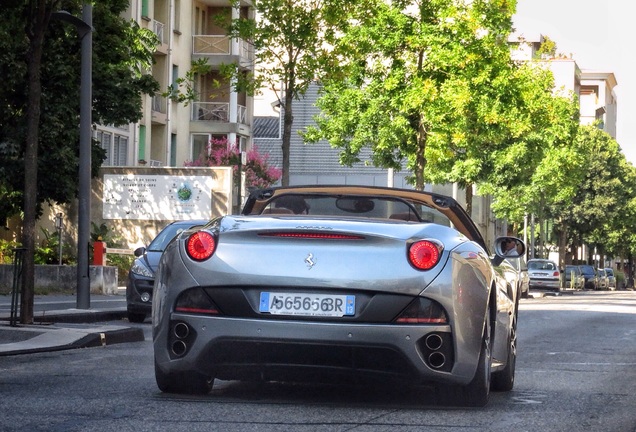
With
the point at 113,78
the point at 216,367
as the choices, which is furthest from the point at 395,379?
the point at 113,78

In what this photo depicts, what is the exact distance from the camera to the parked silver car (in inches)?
2694

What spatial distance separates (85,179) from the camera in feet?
73.8

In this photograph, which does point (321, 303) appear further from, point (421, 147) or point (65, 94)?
point (421, 147)

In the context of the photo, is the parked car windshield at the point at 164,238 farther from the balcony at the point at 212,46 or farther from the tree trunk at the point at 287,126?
the balcony at the point at 212,46

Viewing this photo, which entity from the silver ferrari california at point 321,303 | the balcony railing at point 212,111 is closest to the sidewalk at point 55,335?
the silver ferrari california at point 321,303

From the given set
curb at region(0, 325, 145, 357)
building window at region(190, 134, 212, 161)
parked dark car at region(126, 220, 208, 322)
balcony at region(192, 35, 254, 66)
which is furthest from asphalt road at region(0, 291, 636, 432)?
building window at region(190, 134, 212, 161)

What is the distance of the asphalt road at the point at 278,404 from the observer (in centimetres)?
746

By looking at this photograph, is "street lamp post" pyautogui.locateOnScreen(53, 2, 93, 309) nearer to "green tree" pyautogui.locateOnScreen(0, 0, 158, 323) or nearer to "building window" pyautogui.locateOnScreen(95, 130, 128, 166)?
"green tree" pyautogui.locateOnScreen(0, 0, 158, 323)

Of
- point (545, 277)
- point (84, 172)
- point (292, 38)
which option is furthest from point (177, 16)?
point (84, 172)

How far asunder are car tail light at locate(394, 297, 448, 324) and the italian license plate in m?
0.28

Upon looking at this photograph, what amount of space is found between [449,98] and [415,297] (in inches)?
1357

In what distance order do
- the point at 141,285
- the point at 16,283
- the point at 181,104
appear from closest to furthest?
the point at 16,283 < the point at 141,285 < the point at 181,104

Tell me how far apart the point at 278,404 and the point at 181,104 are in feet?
160

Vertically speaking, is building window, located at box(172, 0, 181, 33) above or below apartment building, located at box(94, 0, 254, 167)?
above
